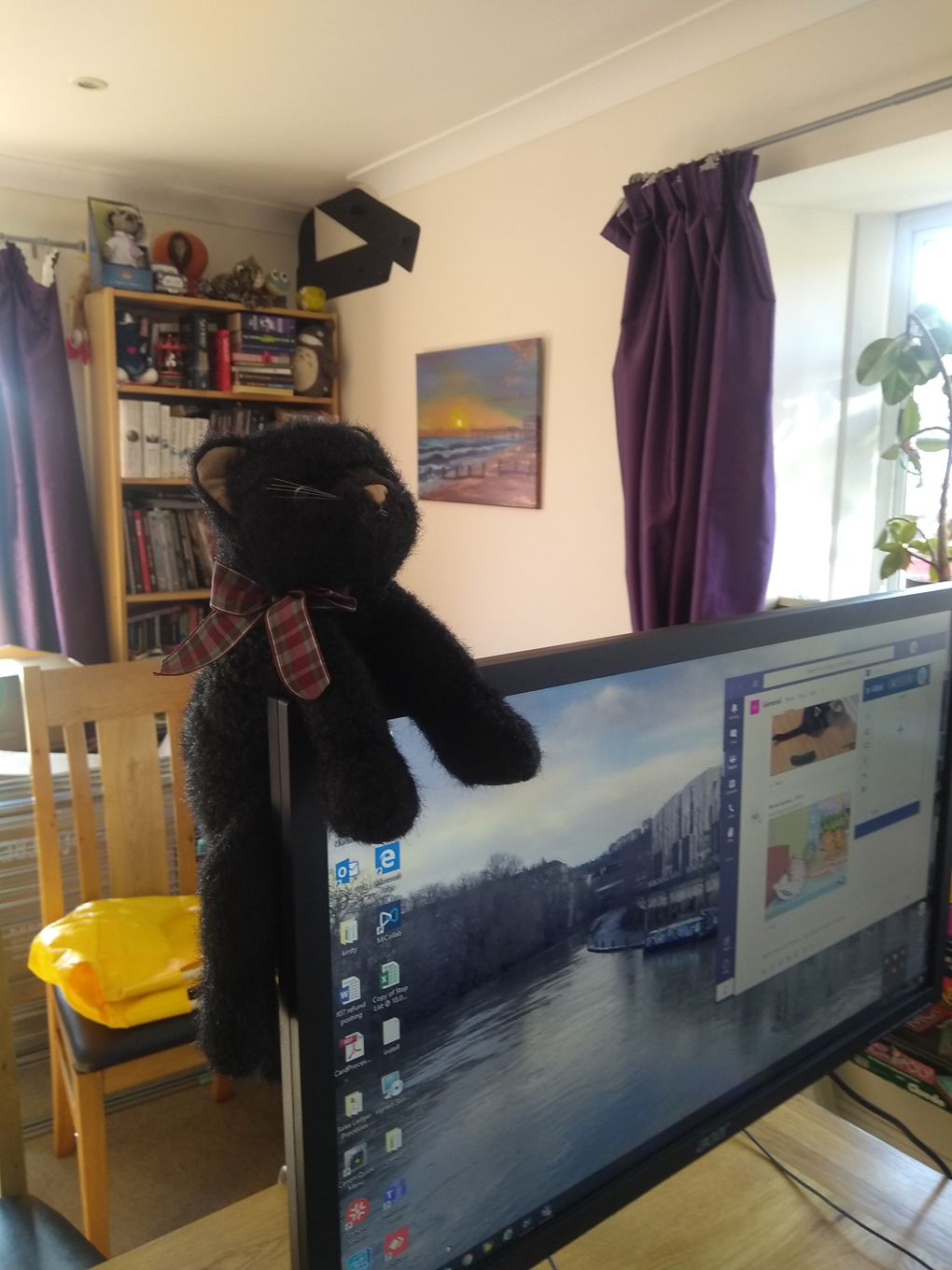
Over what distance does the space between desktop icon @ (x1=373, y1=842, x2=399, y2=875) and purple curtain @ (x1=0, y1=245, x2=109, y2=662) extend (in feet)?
9.24

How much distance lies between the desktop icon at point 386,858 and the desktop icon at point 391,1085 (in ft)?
0.38

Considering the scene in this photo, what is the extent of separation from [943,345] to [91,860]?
180 centimetres

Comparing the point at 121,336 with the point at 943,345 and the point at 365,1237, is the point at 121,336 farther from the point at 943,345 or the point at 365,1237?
the point at 365,1237

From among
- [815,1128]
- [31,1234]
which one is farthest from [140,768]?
[815,1128]

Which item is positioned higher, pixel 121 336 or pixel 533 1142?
pixel 121 336

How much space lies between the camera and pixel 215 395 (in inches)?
122

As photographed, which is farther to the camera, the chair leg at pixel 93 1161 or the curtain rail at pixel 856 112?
the curtain rail at pixel 856 112

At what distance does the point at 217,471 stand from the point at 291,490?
4 cm

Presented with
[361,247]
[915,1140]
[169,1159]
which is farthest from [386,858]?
[361,247]

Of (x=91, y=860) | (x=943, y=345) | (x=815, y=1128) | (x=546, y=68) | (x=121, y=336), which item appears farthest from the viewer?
(x=121, y=336)

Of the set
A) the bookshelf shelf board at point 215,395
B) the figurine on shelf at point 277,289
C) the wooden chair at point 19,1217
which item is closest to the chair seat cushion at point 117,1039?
the wooden chair at point 19,1217

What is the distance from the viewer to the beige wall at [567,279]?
5.61 feet

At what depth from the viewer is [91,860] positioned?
1592 millimetres

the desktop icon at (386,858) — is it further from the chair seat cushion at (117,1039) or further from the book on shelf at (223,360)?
the book on shelf at (223,360)
